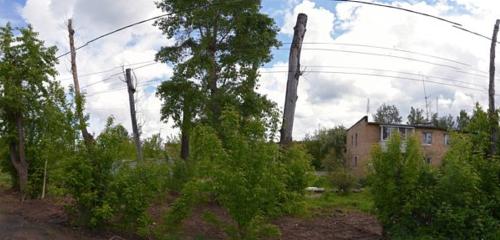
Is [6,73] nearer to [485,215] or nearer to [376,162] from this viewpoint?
[376,162]

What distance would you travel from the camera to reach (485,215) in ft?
31.3

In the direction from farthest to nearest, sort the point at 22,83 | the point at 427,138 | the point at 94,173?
the point at 427,138
the point at 22,83
the point at 94,173

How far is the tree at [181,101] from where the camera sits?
19.3 m

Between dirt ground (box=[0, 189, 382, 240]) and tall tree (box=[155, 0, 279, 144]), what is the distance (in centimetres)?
757

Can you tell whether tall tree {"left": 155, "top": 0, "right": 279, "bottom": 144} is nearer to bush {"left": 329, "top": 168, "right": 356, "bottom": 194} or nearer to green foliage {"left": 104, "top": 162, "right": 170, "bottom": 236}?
bush {"left": 329, "top": 168, "right": 356, "bottom": 194}

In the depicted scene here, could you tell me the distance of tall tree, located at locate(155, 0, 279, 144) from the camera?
1922 cm

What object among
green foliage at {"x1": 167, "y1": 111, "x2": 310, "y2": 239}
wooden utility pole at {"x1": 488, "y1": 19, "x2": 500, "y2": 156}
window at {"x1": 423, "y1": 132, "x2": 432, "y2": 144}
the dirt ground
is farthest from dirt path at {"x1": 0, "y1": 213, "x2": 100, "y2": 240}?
window at {"x1": 423, "y1": 132, "x2": 432, "y2": 144}

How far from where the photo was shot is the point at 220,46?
20.1 meters

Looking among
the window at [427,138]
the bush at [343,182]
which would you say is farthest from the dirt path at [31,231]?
the window at [427,138]

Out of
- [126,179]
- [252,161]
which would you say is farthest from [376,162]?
[126,179]

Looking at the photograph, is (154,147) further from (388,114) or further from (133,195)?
(388,114)

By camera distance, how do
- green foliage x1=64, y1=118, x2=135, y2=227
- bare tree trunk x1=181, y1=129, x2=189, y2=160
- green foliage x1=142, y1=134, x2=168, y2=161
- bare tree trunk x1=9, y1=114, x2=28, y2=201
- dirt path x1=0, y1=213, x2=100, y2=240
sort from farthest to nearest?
bare tree trunk x1=181, y1=129, x2=189, y2=160 < green foliage x1=142, y1=134, x2=168, y2=161 < bare tree trunk x1=9, y1=114, x2=28, y2=201 < green foliage x1=64, y1=118, x2=135, y2=227 < dirt path x1=0, y1=213, x2=100, y2=240

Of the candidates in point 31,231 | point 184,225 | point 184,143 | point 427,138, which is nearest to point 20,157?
point 31,231

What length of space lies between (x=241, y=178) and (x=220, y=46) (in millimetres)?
12722
